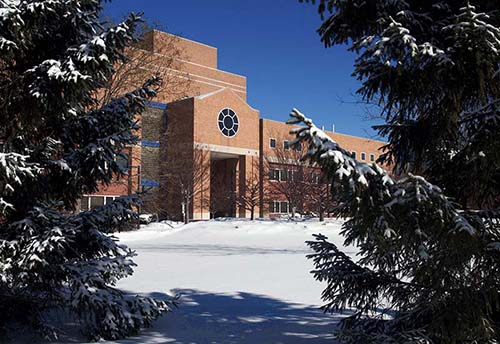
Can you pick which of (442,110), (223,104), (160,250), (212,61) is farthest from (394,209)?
(212,61)

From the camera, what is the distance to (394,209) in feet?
9.81

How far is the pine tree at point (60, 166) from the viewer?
475 cm

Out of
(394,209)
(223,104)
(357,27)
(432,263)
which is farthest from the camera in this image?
(223,104)

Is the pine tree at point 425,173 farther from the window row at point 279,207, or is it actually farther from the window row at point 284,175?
the window row at point 279,207

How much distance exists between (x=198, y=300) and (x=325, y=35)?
5.31 m

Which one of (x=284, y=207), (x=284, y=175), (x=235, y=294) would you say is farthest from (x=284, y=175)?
(x=235, y=294)

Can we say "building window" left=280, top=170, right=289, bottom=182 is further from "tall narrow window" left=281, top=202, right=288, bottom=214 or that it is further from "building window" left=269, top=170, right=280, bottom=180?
"tall narrow window" left=281, top=202, right=288, bottom=214

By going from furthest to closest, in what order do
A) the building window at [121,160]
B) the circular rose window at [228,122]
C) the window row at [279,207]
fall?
the window row at [279,207] < the circular rose window at [228,122] < the building window at [121,160]

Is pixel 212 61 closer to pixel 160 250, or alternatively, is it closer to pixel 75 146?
pixel 160 250

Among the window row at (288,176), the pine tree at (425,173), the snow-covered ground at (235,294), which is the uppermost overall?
the window row at (288,176)

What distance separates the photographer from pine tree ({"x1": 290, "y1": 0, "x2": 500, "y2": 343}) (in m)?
2.95

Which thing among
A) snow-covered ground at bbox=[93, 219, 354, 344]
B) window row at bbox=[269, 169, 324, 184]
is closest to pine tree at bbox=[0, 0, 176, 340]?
snow-covered ground at bbox=[93, 219, 354, 344]

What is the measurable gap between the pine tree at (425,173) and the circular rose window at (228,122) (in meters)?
41.7

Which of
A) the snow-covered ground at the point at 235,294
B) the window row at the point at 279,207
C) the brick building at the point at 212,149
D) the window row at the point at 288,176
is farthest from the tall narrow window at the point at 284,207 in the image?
the snow-covered ground at the point at 235,294
